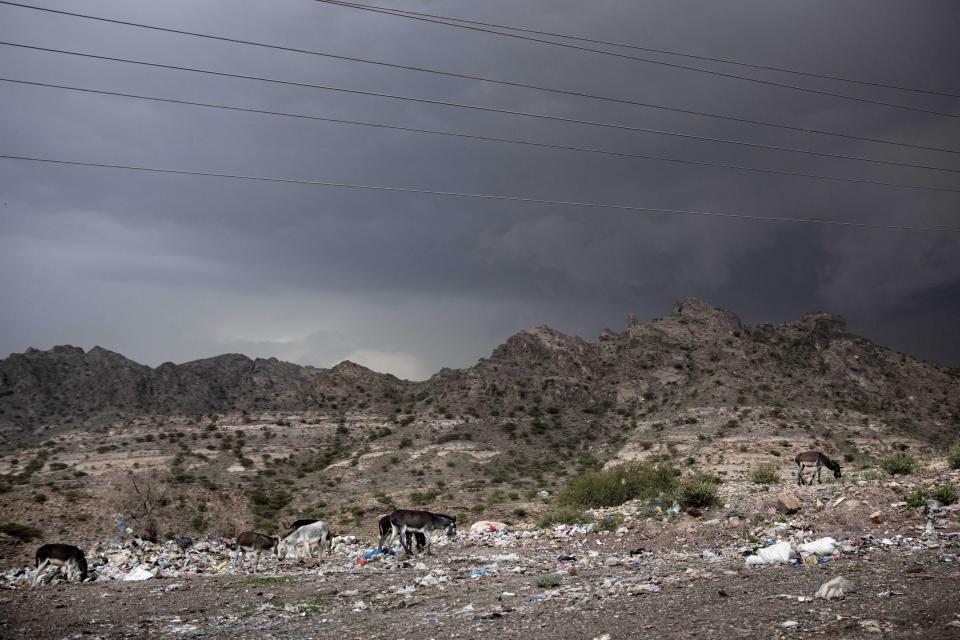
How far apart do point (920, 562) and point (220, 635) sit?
14255 mm

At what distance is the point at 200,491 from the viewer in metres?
45.1

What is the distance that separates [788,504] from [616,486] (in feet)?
51.1

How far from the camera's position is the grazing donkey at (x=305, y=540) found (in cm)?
2589

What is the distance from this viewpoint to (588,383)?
99188 mm

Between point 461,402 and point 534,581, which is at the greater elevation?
point 461,402

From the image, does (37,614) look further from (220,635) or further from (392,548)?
(392,548)

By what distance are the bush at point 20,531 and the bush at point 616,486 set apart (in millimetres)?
27185

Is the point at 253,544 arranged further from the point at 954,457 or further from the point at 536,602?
the point at 954,457

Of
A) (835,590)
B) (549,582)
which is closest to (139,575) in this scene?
(549,582)

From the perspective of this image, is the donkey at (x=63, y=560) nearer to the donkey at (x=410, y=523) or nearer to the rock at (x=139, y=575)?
the rock at (x=139, y=575)

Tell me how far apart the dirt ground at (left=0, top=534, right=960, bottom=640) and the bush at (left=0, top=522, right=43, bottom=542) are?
11923mm

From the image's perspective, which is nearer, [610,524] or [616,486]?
[610,524]

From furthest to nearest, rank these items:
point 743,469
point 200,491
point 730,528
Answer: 1. point 743,469
2. point 200,491
3. point 730,528

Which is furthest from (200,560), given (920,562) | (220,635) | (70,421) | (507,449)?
(70,421)
